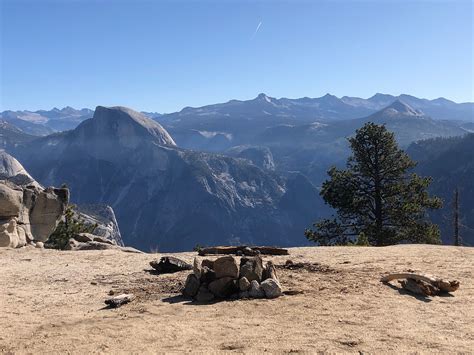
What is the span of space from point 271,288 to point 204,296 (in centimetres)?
215

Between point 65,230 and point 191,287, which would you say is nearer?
point 191,287

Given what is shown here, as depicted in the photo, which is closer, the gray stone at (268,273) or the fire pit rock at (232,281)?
the fire pit rock at (232,281)

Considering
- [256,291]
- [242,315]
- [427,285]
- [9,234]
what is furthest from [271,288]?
[9,234]

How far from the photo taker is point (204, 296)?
46.8ft

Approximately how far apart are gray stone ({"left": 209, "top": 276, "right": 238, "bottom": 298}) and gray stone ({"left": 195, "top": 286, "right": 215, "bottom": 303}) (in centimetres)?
15

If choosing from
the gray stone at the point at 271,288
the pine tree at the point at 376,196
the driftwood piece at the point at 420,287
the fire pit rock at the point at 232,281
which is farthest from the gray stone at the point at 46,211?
the driftwood piece at the point at 420,287

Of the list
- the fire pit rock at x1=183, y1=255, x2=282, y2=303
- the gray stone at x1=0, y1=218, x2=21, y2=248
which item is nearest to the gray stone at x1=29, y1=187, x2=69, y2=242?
the gray stone at x1=0, y1=218, x2=21, y2=248

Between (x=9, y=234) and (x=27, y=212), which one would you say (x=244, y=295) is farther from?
(x=27, y=212)

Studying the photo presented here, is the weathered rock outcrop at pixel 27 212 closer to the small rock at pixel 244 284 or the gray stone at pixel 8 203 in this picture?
the gray stone at pixel 8 203

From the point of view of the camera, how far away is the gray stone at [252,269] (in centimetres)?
1495

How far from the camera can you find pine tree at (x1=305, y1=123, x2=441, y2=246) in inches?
1518

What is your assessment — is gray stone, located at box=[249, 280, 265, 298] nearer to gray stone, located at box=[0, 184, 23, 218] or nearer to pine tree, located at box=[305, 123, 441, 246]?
gray stone, located at box=[0, 184, 23, 218]

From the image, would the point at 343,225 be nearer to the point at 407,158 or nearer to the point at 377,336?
the point at 407,158

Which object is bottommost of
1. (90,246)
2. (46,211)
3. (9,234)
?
(90,246)
